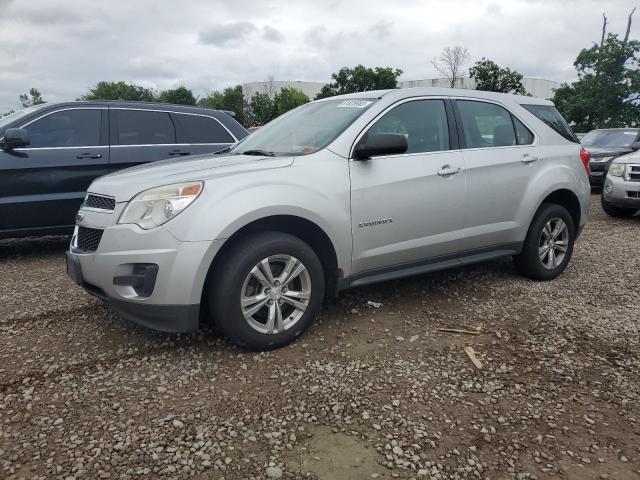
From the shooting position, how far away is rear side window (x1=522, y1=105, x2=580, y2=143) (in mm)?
4883

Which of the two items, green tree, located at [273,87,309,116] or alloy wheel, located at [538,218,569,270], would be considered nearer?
alloy wheel, located at [538,218,569,270]

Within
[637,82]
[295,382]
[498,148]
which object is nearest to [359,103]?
[498,148]

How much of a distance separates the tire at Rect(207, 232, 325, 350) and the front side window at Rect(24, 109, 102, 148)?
3.68m

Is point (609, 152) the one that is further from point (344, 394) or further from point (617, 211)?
point (344, 394)

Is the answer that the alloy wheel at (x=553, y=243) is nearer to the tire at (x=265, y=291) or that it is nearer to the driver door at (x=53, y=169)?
the tire at (x=265, y=291)

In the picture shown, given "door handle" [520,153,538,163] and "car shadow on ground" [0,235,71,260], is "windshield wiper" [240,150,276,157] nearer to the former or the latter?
"door handle" [520,153,538,163]

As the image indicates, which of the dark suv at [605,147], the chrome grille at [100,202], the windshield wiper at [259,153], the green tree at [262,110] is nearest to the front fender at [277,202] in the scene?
the windshield wiper at [259,153]

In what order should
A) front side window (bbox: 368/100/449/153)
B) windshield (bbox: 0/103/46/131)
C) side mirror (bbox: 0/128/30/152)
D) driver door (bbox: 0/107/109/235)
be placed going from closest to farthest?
front side window (bbox: 368/100/449/153), side mirror (bbox: 0/128/30/152), driver door (bbox: 0/107/109/235), windshield (bbox: 0/103/46/131)

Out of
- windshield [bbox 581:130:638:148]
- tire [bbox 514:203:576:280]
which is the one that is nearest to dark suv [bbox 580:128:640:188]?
windshield [bbox 581:130:638:148]

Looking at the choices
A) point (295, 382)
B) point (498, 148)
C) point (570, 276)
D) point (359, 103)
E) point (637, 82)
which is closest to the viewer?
point (295, 382)

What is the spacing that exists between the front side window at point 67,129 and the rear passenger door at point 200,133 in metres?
0.97

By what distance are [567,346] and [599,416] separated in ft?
2.82

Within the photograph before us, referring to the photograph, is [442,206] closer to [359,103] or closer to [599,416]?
[359,103]

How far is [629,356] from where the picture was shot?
3373 mm
